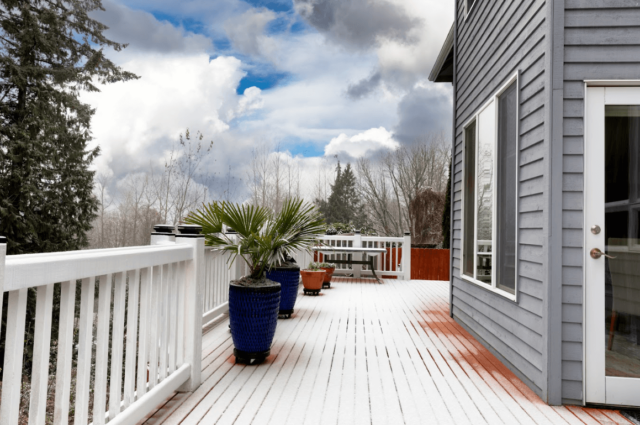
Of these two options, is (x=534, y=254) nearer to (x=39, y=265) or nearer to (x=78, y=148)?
(x=39, y=265)

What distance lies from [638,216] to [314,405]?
7.16 ft

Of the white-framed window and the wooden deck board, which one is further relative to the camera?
the white-framed window

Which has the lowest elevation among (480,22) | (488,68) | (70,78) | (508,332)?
(508,332)

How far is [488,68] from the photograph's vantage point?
3.88m

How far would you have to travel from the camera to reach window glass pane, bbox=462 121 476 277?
428 cm

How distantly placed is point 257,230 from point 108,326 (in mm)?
1673

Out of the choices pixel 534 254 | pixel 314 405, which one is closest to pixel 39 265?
pixel 314 405

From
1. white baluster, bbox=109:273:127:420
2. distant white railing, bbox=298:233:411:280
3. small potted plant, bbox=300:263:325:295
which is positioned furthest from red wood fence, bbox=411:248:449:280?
white baluster, bbox=109:273:127:420

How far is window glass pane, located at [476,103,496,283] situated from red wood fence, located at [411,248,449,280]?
5.32 meters

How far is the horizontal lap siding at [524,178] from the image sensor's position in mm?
2705

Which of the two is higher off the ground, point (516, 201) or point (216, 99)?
point (216, 99)

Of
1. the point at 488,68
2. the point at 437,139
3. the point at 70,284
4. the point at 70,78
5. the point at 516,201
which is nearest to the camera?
the point at 70,284

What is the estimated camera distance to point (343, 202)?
68.9ft

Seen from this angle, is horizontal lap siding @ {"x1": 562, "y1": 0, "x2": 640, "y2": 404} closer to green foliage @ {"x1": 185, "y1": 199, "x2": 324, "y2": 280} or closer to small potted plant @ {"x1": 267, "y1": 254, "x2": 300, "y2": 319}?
green foliage @ {"x1": 185, "y1": 199, "x2": 324, "y2": 280}
